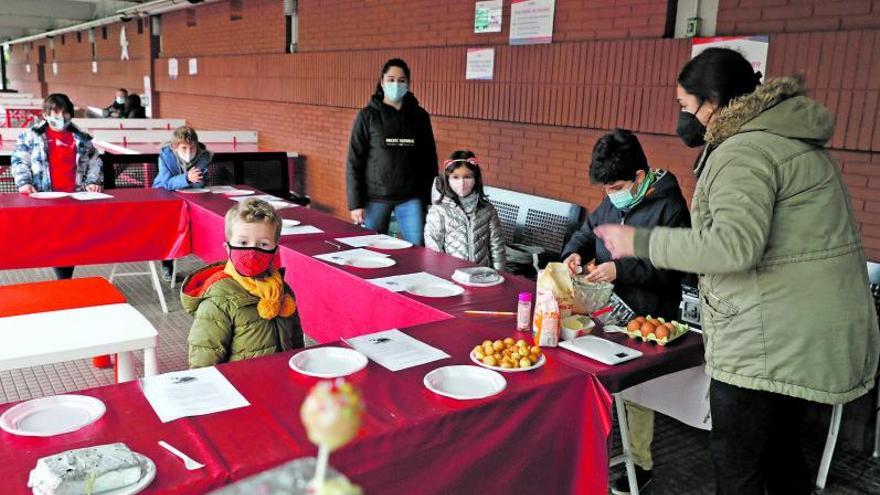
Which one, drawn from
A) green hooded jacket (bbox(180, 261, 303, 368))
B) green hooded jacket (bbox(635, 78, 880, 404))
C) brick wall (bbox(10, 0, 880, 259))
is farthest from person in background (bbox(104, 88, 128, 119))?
green hooded jacket (bbox(635, 78, 880, 404))

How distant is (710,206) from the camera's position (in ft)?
5.83

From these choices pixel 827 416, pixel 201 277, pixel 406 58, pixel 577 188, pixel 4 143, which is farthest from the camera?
pixel 4 143

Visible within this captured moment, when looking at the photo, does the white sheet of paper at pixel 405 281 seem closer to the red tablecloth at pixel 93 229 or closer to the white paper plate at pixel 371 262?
the white paper plate at pixel 371 262

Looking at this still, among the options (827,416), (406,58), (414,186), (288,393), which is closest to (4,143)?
(406,58)

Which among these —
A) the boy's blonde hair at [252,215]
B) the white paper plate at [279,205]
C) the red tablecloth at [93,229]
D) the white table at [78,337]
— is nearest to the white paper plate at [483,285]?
the boy's blonde hair at [252,215]

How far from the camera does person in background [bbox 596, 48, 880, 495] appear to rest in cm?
173

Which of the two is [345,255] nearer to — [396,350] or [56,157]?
[396,350]

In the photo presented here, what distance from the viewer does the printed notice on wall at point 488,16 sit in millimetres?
5848

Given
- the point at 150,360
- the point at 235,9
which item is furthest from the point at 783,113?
the point at 235,9

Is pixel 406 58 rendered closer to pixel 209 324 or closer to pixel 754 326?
pixel 209 324

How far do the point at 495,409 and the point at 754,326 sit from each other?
70cm

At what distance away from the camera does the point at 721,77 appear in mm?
1840

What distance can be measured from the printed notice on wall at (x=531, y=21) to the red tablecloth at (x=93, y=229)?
114 inches

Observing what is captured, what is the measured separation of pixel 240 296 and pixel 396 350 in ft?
1.81
